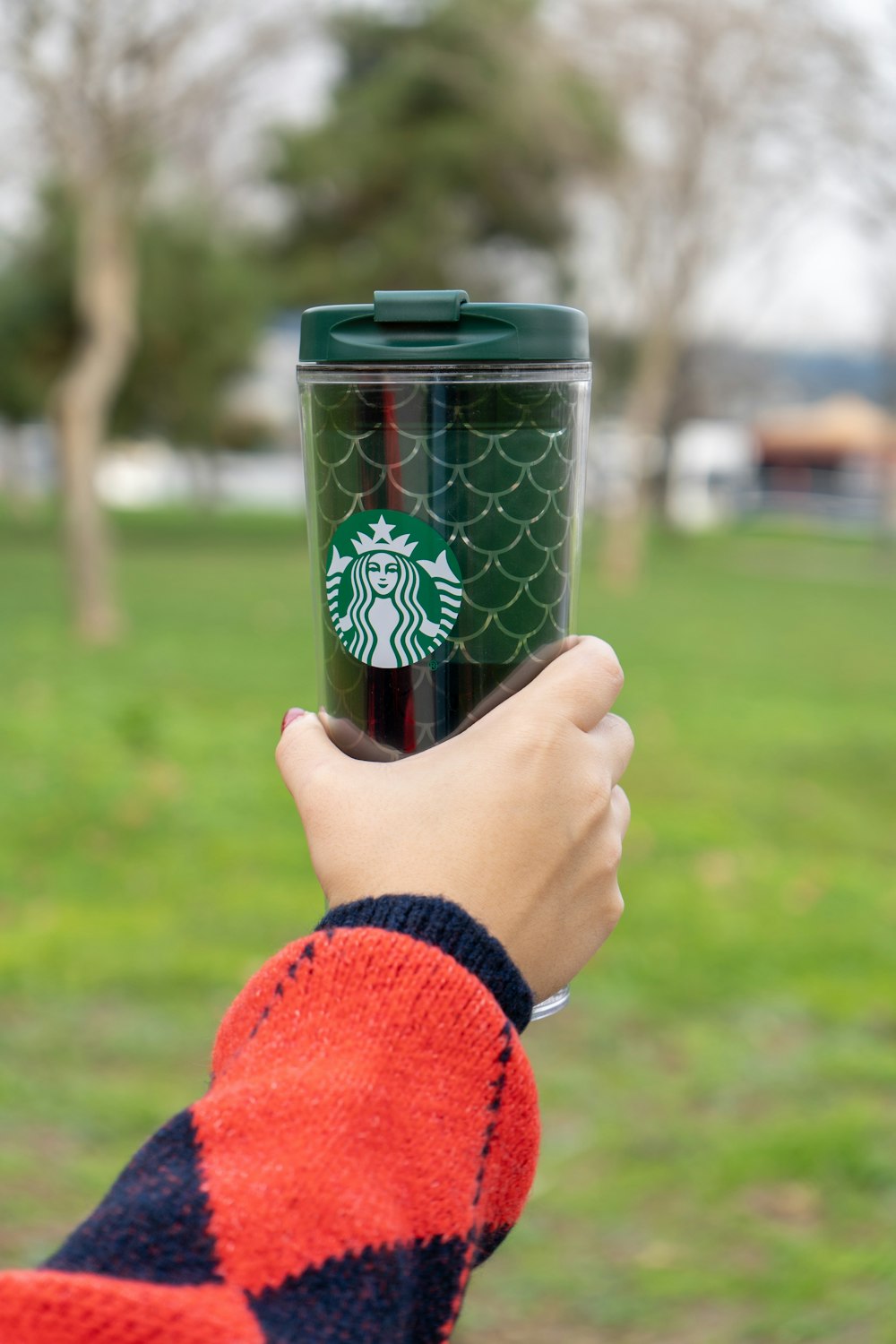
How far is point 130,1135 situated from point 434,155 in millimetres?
20487

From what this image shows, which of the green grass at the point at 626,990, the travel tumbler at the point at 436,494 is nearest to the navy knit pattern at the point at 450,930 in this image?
the travel tumbler at the point at 436,494

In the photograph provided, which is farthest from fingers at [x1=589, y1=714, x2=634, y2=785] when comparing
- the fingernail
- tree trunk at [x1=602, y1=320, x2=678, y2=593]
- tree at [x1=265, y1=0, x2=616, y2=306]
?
tree at [x1=265, y1=0, x2=616, y2=306]

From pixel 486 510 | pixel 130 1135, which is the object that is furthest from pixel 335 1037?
pixel 130 1135

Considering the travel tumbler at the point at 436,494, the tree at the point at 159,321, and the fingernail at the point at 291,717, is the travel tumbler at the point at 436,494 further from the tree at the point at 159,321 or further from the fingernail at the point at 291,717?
the tree at the point at 159,321

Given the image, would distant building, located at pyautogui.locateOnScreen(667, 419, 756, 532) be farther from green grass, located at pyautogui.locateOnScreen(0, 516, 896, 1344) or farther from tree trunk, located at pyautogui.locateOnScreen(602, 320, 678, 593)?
green grass, located at pyautogui.locateOnScreen(0, 516, 896, 1344)

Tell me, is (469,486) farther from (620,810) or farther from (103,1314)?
(103,1314)

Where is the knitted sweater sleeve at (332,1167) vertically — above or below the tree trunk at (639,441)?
above

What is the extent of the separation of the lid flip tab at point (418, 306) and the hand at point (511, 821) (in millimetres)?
298

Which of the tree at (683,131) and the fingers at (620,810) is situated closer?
the fingers at (620,810)

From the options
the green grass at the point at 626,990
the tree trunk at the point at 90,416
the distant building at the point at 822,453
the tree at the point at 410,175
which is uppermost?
the tree at the point at 410,175

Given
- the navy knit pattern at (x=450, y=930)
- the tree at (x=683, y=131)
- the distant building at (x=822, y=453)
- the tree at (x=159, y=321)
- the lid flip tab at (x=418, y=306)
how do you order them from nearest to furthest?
the navy knit pattern at (x=450, y=930)
the lid flip tab at (x=418, y=306)
the tree at (x=683, y=131)
the tree at (x=159, y=321)
the distant building at (x=822, y=453)

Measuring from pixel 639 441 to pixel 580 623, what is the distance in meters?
13.2

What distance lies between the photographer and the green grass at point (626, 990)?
114 inches

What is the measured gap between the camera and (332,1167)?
2.91 feet
